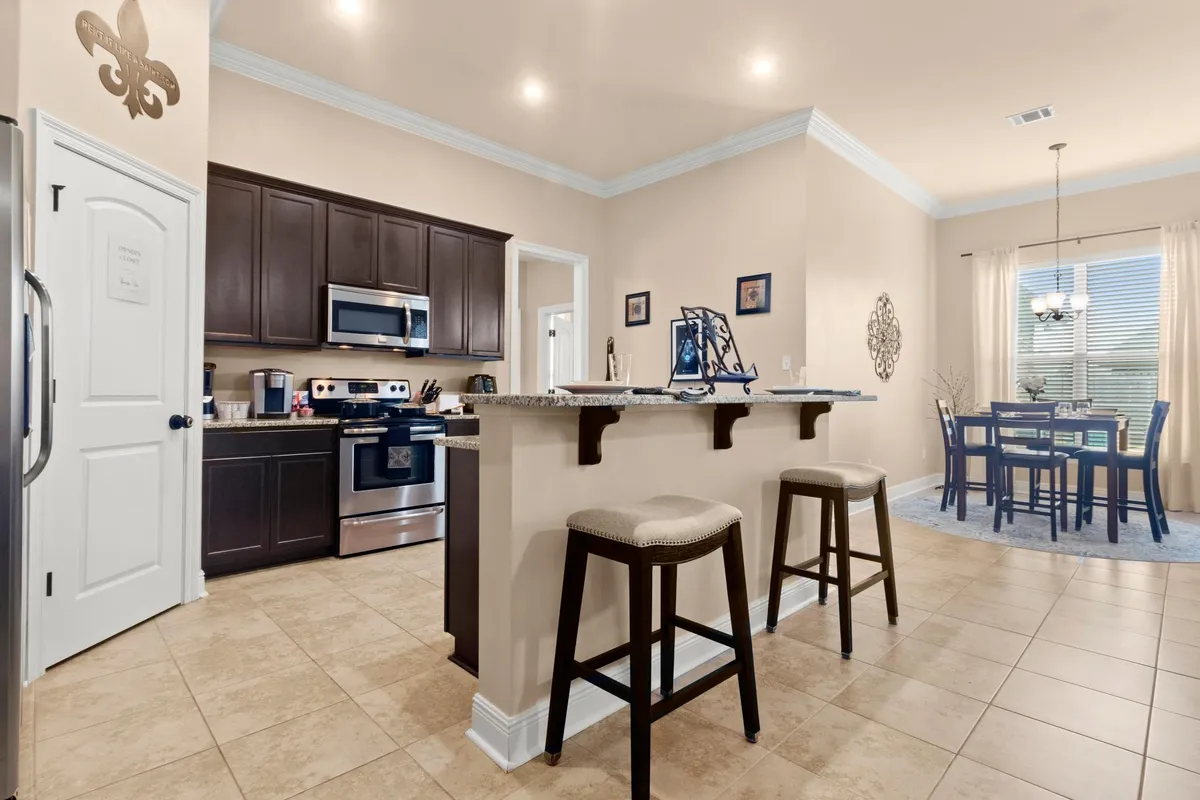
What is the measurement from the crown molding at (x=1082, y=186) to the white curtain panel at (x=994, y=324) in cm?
52

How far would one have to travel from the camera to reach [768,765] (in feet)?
5.51

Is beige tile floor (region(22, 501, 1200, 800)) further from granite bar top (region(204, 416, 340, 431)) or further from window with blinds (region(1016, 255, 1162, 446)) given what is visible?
window with blinds (region(1016, 255, 1162, 446))

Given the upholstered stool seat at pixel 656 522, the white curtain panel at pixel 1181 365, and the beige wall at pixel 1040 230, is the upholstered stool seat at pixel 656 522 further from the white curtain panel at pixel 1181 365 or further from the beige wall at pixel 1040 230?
the beige wall at pixel 1040 230

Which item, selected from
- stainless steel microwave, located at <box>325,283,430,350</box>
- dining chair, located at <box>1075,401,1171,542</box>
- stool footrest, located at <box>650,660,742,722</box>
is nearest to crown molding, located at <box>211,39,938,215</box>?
stainless steel microwave, located at <box>325,283,430,350</box>

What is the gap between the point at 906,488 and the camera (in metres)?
5.98

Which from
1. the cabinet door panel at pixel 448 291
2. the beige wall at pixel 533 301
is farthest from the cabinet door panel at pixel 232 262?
the beige wall at pixel 533 301

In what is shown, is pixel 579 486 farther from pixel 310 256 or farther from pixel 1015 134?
pixel 1015 134

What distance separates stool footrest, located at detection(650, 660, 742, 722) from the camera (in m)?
1.53

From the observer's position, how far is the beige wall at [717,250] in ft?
15.2

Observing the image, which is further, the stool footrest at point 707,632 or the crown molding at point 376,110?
the crown molding at point 376,110

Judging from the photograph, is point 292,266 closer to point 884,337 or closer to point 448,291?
point 448,291

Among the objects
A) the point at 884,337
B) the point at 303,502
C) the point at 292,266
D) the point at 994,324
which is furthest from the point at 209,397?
the point at 994,324

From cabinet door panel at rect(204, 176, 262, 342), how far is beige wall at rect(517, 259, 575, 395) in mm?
4680

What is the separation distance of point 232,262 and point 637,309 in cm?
341
